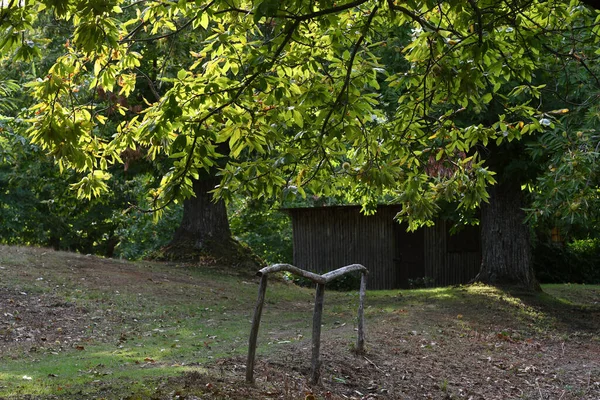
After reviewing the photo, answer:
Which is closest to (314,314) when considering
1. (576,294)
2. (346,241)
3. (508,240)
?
(508,240)

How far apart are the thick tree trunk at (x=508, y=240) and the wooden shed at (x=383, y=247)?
21.7 ft

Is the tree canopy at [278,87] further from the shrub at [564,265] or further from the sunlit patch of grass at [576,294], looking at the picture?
the shrub at [564,265]

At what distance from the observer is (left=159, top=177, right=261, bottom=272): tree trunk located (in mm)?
20922

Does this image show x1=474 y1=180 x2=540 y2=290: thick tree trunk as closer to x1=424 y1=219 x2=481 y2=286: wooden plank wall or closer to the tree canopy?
x1=424 y1=219 x2=481 y2=286: wooden plank wall

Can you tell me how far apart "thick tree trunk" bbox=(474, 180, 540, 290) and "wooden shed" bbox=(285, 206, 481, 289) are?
21.7 feet

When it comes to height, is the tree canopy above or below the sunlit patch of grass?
above

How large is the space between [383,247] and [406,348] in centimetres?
1455

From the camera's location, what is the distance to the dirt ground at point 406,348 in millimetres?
7998

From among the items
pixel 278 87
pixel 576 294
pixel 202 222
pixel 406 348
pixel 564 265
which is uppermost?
pixel 278 87

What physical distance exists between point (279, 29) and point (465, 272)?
19.1 meters

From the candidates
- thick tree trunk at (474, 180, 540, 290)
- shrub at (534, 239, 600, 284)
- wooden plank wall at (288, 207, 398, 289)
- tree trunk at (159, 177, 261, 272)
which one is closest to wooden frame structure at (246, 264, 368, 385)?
thick tree trunk at (474, 180, 540, 290)

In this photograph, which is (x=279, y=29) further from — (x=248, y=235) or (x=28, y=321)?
(x=248, y=235)

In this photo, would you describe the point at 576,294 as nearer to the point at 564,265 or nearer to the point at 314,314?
the point at 564,265

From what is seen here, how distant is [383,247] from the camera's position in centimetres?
2514
